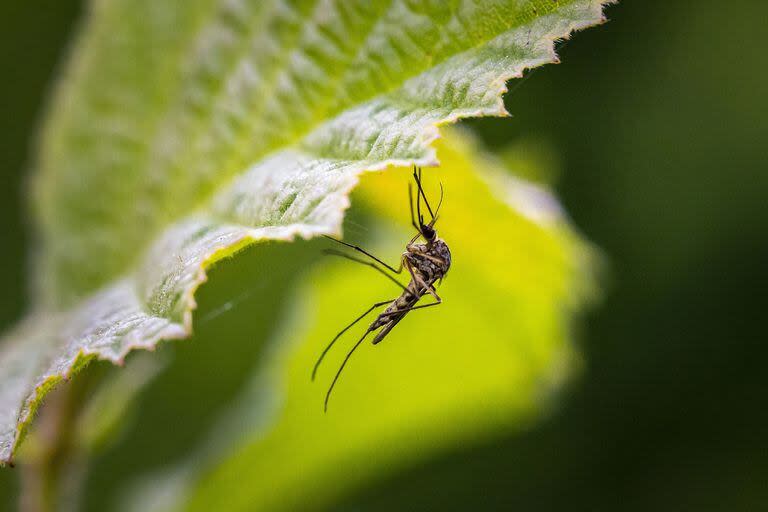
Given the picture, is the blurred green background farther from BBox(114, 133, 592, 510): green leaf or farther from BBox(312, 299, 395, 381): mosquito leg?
BBox(312, 299, 395, 381): mosquito leg

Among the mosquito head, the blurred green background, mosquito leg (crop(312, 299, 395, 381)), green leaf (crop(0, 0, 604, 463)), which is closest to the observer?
green leaf (crop(0, 0, 604, 463))

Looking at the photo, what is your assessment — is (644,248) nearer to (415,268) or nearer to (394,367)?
(394,367)

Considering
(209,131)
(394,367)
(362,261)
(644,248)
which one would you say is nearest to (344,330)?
(362,261)

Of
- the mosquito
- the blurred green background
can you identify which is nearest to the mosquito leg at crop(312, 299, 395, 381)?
the mosquito

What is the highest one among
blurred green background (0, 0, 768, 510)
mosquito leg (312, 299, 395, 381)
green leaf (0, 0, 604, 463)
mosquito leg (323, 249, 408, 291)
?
green leaf (0, 0, 604, 463)

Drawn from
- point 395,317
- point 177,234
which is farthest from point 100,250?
point 395,317
